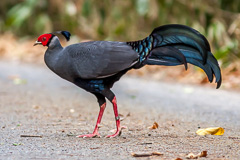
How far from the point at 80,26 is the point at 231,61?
5.61 m

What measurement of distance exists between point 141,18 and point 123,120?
25.9ft

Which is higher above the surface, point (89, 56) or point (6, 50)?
point (89, 56)

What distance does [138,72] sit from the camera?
11.2m

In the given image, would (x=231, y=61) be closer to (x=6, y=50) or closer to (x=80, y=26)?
(x=80, y=26)

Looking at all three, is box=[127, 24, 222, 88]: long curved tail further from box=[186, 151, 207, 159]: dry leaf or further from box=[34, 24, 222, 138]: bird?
box=[186, 151, 207, 159]: dry leaf

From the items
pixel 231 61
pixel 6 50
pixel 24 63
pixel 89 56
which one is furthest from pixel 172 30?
pixel 6 50

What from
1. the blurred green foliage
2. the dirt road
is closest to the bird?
the dirt road

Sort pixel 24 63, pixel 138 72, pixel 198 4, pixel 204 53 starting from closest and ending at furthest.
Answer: pixel 204 53, pixel 138 72, pixel 198 4, pixel 24 63

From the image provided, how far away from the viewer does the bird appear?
4516 millimetres

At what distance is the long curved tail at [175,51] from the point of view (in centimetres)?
457

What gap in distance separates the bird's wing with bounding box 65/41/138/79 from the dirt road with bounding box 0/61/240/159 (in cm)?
67

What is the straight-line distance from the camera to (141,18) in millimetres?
13422

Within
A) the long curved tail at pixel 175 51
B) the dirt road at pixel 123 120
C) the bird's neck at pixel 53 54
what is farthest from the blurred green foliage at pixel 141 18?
the bird's neck at pixel 53 54

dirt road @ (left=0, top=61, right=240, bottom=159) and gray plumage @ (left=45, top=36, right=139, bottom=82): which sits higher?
gray plumage @ (left=45, top=36, right=139, bottom=82)
